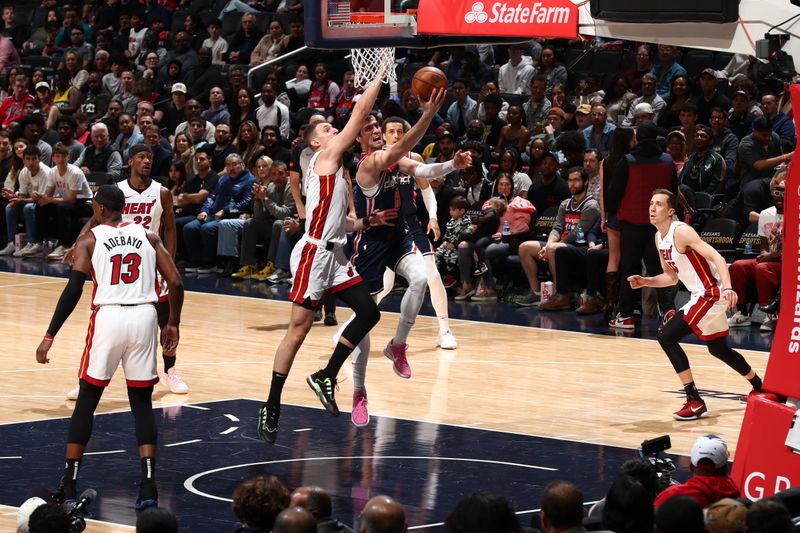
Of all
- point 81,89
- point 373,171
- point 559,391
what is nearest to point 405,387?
point 559,391

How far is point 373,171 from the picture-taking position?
344 inches

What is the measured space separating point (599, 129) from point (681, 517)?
11331mm

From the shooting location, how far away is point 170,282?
6.88 meters

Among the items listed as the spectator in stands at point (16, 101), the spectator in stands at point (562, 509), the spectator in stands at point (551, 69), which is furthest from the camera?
the spectator in stands at point (16, 101)

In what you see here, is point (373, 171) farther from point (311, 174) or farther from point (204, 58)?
point (204, 58)

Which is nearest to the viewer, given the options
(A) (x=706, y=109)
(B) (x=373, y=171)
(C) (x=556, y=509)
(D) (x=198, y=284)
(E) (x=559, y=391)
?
(C) (x=556, y=509)

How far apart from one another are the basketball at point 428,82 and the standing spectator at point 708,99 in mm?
7080

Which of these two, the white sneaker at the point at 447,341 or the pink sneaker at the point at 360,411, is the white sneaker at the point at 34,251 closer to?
the white sneaker at the point at 447,341

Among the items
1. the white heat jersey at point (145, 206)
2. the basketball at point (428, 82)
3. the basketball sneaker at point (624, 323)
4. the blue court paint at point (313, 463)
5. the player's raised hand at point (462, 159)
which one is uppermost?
the basketball at point (428, 82)

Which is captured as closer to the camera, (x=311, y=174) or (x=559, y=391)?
(x=311, y=174)

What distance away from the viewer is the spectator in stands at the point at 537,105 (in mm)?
16250

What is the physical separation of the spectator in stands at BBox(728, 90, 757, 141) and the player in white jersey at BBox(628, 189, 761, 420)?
19.0ft

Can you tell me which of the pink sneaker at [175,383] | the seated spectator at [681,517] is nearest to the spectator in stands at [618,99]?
the pink sneaker at [175,383]

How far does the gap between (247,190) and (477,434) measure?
326 inches
